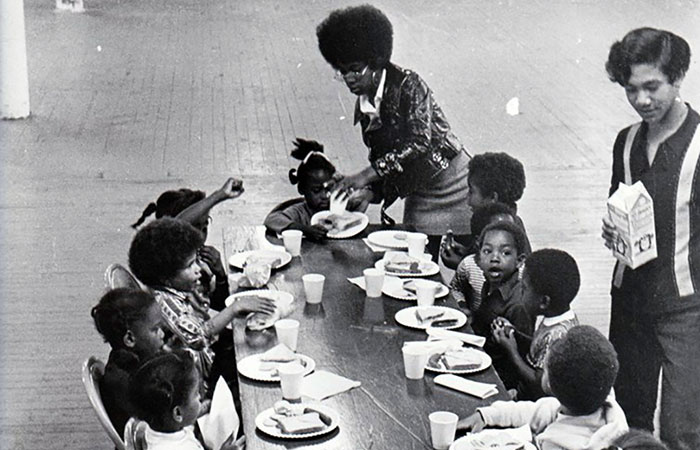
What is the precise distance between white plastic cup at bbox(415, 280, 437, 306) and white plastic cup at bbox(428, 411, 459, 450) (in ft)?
3.85

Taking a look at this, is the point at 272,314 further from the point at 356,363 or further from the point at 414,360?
the point at 414,360

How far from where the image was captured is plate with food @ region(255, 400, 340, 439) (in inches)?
146

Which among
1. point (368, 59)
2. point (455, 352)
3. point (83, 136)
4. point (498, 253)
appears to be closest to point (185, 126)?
point (83, 136)

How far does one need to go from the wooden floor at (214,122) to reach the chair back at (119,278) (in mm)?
1000

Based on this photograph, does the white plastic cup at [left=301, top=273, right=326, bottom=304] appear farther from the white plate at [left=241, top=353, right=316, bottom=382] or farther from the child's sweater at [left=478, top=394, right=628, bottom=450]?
the child's sweater at [left=478, top=394, right=628, bottom=450]

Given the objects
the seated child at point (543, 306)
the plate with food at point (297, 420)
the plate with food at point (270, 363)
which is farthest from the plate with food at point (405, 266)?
the plate with food at point (297, 420)

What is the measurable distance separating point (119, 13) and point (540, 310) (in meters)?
13.9

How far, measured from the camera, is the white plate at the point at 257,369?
4113 millimetres

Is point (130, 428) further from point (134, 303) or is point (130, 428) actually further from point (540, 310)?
point (540, 310)

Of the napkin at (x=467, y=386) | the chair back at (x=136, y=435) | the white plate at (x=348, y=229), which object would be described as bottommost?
the white plate at (x=348, y=229)

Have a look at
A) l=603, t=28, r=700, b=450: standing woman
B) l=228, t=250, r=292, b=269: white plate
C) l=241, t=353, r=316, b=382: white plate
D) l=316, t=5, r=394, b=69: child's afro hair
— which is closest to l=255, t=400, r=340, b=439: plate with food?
l=241, t=353, r=316, b=382: white plate

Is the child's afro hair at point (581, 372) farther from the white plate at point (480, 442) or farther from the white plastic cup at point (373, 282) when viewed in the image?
the white plastic cup at point (373, 282)

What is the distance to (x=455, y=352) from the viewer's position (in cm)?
427

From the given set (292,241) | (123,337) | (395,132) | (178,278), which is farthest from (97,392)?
(395,132)
